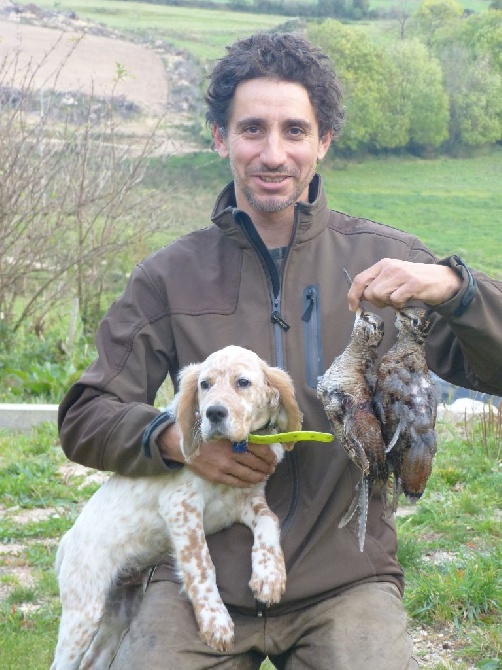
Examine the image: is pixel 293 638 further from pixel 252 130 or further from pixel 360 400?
pixel 252 130

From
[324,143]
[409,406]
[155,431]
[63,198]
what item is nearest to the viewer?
[409,406]

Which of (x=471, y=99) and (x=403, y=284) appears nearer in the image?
(x=403, y=284)

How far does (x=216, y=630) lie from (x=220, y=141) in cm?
196

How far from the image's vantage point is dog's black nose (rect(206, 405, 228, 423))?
322 centimetres

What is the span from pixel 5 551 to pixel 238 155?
129 inches

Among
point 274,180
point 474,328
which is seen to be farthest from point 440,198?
point 474,328

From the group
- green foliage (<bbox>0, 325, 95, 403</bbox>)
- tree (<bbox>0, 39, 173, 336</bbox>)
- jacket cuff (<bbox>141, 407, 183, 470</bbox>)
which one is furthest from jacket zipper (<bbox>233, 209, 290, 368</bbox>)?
tree (<bbox>0, 39, 173, 336</bbox>)

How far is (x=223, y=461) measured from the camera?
3.48 meters

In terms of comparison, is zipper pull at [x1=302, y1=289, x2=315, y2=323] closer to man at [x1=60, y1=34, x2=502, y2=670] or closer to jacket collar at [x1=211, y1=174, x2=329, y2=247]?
man at [x1=60, y1=34, x2=502, y2=670]

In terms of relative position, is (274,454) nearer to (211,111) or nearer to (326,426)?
(326,426)

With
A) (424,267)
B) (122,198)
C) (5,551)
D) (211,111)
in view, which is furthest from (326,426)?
(122,198)

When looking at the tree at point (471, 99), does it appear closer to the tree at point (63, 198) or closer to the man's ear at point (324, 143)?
the tree at point (63, 198)

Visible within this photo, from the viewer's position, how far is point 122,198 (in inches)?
417

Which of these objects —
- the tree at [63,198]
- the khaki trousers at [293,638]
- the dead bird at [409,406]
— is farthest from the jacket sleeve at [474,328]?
the tree at [63,198]
